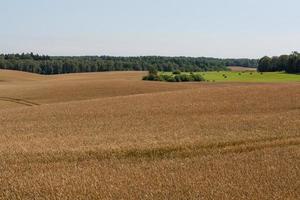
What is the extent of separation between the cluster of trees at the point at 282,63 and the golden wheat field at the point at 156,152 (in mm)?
66058

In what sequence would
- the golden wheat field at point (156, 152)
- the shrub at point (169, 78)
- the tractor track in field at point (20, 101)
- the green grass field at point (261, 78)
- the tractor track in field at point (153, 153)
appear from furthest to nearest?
the shrub at point (169, 78)
the green grass field at point (261, 78)
the tractor track in field at point (20, 101)
the tractor track in field at point (153, 153)
the golden wheat field at point (156, 152)

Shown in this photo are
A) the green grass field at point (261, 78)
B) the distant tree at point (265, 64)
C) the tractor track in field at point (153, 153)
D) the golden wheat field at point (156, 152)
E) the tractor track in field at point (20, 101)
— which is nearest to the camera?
the golden wheat field at point (156, 152)

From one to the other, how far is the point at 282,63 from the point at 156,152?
94.0 meters

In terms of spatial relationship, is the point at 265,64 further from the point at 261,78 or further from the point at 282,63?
the point at 261,78

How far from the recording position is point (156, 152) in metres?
15.4

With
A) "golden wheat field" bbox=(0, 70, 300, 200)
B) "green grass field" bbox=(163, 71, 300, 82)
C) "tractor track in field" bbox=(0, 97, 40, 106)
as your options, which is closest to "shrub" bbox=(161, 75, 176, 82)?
"green grass field" bbox=(163, 71, 300, 82)

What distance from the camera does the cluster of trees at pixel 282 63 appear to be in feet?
301

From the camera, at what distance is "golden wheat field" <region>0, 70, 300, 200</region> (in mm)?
10984

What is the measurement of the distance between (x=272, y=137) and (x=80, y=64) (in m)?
116

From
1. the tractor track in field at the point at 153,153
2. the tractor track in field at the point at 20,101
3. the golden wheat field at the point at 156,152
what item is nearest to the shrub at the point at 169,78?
the tractor track in field at the point at 20,101

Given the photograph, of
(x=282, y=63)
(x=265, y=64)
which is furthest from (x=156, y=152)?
(x=265, y=64)

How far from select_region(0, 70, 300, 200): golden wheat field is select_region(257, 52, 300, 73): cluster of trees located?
66058 mm

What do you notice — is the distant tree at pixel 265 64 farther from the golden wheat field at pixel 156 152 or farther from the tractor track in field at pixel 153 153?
the tractor track in field at pixel 153 153

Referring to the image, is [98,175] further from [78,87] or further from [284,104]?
[78,87]
